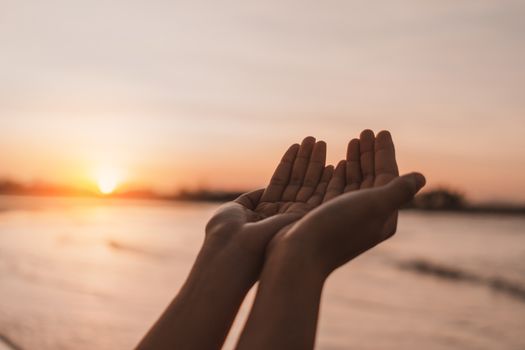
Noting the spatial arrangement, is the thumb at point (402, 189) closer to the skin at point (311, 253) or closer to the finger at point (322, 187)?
the skin at point (311, 253)

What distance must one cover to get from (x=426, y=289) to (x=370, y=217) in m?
4.52

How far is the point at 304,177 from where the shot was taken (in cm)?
211

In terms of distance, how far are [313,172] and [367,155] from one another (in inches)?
8.4

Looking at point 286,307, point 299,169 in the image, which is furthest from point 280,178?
point 286,307

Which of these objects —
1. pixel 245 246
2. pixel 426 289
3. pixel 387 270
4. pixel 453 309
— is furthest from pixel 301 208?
pixel 387 270

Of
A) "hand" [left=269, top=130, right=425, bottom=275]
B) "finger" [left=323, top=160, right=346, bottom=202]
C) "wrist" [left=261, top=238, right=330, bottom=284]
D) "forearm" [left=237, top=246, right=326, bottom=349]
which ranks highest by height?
"finger" [left=323, top=160, right=346, bottom=202]

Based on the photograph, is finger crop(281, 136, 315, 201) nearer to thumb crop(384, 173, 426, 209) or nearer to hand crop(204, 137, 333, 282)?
hand crop(204, 137, 333, 282)

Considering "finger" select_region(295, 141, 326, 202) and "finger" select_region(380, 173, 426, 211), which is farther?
"finger" select_region(295, 141, 326, 202)

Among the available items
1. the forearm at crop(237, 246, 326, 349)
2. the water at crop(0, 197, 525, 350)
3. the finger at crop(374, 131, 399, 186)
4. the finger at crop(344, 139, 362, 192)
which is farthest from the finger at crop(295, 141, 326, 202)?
the water at crop(0, 197, 525, 350)

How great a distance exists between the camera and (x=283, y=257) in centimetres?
147

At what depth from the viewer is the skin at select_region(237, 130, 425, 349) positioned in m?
1.38

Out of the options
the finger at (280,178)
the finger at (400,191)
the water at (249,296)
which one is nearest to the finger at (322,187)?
the finger at (280,178)

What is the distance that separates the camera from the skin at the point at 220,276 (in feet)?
5.12

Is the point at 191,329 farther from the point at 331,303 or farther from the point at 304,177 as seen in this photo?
the point at 331,303
